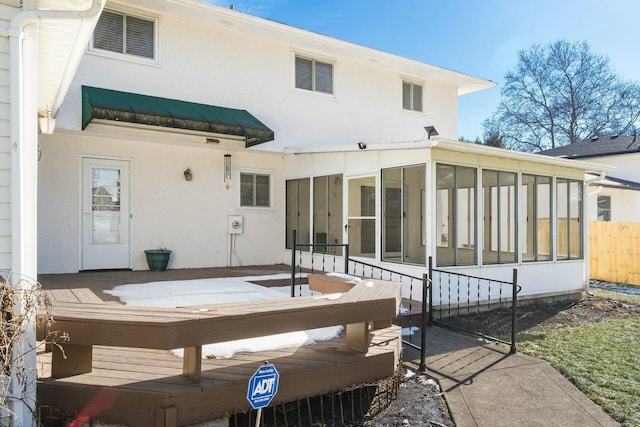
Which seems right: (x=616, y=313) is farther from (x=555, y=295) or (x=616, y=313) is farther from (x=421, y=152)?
(x=421, y=152)

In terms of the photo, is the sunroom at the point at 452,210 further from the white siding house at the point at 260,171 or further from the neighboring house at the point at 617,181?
the neighboring house at the point at 617,181

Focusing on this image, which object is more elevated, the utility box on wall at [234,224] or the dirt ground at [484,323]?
the utility box on wall at [234,224]

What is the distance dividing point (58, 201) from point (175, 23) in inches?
161

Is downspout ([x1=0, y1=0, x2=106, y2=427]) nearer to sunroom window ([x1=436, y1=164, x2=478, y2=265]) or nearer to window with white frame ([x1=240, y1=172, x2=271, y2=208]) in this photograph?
sunroom window ([x1=436, y1=164, x2=478, y2=265])

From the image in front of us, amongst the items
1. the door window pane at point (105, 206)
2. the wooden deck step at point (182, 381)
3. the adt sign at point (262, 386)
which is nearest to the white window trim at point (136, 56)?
the door window pane at point (105, 206)

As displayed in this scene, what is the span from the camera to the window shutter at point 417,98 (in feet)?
41.7

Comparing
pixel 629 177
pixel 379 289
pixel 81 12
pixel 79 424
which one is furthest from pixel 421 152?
pixel 629 177

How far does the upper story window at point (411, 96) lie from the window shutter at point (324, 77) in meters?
2.43

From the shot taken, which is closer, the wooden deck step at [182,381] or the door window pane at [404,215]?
the wooden deck step at [182,381]

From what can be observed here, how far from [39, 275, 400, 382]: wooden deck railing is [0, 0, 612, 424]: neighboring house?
12.8 ft

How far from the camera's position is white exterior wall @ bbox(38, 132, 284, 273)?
843 cm

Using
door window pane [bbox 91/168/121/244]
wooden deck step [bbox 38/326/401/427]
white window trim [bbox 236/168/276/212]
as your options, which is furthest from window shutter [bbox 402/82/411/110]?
wooden deck step [bbox 38/326/401/427]

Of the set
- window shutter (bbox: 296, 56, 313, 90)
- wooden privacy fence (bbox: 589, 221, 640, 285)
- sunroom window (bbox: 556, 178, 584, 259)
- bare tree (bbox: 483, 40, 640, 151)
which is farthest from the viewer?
bare tree (bbox: 483, 40, 640, 151)

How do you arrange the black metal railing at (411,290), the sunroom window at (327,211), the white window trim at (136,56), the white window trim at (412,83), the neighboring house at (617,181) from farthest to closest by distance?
the neighboring house at (617,181) → the white window trim at (412,83) → the sunroom window at (327,211) → the white window trim at (136,56) → the black metal railing at (411,290)
